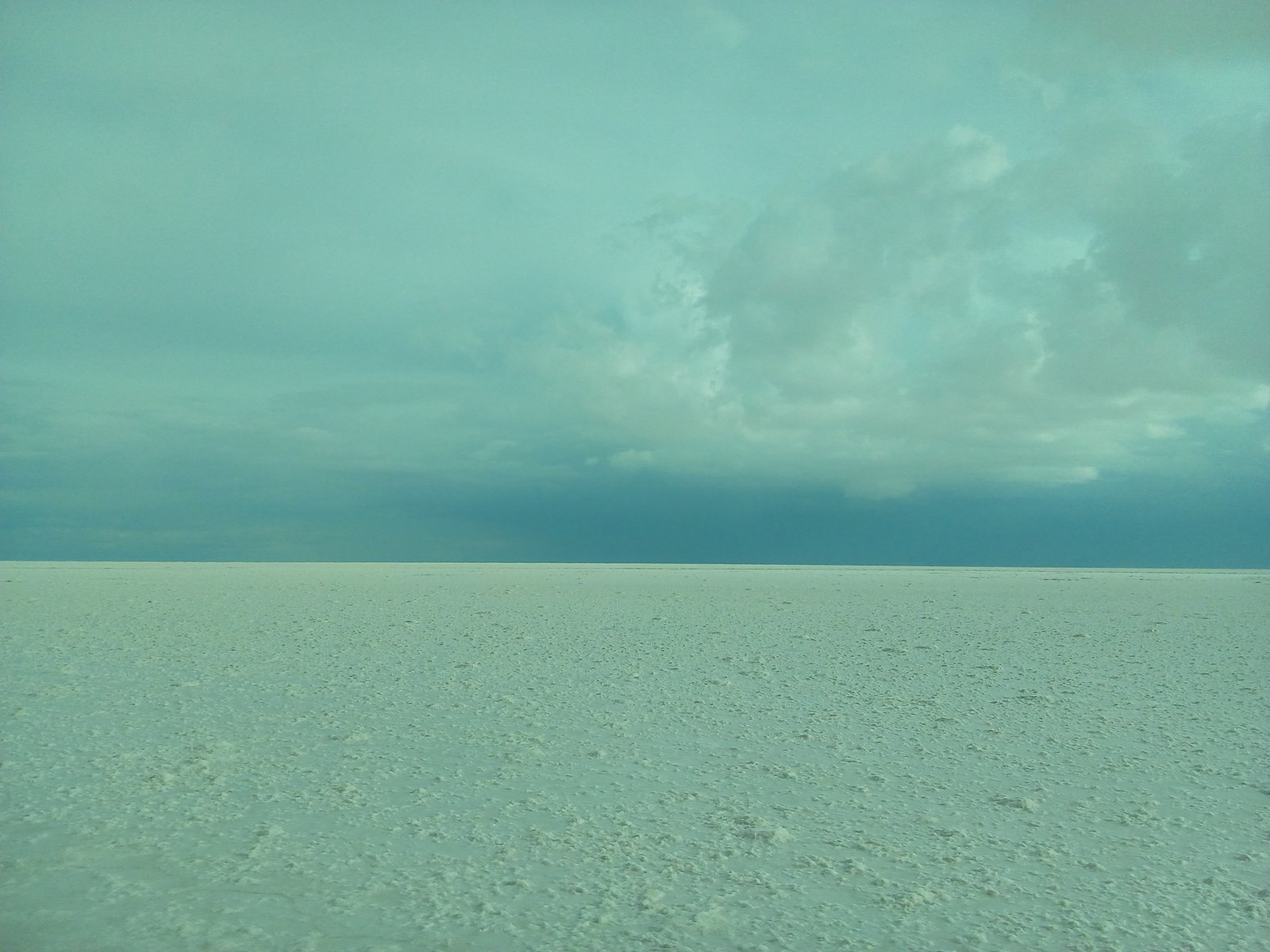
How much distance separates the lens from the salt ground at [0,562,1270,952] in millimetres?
4035

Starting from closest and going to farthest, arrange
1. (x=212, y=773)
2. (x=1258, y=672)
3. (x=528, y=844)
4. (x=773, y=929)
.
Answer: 1. (x=773, y=929)
2. (x=528, y=844)
3. (x=212, y=773)
4. (x=1258, y=672)

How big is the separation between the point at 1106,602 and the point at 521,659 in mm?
17587

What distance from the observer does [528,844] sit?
492 centimetres

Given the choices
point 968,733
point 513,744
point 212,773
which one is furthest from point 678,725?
point 212,773

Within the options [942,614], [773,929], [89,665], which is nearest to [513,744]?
[773,929]

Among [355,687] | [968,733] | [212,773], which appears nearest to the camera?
[212,773]

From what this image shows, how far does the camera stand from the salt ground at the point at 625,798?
4035 millimetres

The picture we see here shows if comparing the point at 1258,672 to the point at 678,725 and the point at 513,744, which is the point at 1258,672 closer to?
the point at 678,725

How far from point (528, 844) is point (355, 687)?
4.96m

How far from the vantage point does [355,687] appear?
932cm

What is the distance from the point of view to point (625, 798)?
573 centimetres

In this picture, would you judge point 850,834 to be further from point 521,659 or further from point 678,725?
point 521,659

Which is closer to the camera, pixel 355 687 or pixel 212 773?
pixel 212 773

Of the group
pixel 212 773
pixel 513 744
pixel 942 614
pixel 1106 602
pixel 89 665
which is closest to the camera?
pixel 212 773
